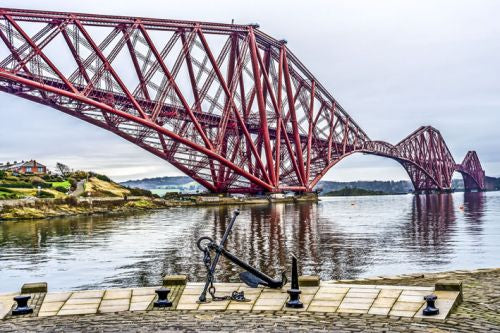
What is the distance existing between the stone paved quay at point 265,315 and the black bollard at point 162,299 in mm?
245

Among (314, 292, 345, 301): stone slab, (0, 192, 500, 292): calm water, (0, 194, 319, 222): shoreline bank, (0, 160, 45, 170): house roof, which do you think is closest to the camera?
(314, 292, 345, 301): stone slab

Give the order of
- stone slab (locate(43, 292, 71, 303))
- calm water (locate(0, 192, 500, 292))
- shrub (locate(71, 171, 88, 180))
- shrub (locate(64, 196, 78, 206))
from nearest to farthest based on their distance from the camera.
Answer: stone slab (locate(43, 292, 71, 303)) < calm water (locate(0, 192, 500, 292)) < shrub (locate(64, 196, 78, 206)) < shrub (locate(71, 171, 88, 180))

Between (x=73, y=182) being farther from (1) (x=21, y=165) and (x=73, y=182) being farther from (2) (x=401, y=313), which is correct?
(2) (x=401, y=313)

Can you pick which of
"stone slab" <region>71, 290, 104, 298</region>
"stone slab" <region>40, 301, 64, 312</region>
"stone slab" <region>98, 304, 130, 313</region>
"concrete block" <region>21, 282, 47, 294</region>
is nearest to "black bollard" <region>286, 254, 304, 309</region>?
"stone slab" <region>98, 304, 130, 313</region>

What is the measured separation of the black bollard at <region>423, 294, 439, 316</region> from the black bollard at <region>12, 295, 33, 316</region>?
8565mm

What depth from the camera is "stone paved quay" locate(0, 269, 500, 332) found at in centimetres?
1151

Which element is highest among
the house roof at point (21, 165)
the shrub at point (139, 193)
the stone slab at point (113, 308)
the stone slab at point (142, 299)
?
the house roof at point (21, 165)

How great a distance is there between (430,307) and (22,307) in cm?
884

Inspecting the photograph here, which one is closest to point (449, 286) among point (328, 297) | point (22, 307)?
point (328, 297)

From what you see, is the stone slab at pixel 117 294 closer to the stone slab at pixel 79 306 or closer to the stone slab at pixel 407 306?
the stone slab at pixel 79 306

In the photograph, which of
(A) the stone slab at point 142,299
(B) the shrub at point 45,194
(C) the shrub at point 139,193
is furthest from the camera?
(C) the shrub at point 139,193

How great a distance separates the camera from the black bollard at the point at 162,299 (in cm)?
1373

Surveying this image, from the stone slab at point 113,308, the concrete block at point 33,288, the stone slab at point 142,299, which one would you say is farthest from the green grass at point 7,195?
the stone slab at point 113,308

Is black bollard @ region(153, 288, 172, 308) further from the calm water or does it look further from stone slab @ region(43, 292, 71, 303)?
the calm water
